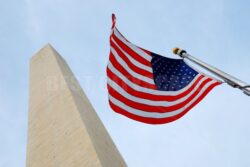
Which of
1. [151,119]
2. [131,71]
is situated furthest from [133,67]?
[151,119]

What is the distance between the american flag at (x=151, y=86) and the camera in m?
7.53

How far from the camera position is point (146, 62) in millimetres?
8156

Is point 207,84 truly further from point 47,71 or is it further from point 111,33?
point 47,71

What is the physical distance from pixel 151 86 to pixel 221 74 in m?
1.86

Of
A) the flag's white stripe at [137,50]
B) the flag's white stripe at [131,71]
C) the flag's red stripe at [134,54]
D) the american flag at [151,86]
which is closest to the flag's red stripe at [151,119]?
the american flag at [151,86]

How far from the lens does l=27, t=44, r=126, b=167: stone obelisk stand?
8.80 meters

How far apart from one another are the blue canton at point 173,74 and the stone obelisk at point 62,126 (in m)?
2.10

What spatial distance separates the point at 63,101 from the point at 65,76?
→ 132 cm

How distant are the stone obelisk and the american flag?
1.51 metres

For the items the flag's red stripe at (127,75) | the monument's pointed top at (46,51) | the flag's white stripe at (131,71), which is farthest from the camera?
the monument's pointed top at (46,51)

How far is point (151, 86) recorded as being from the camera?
312 inches

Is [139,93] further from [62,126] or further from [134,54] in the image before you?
[62,126]

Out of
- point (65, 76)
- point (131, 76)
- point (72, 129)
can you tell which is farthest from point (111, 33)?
point (65, 76)

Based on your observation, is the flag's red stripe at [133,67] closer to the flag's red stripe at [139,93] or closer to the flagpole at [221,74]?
the flag's red stripe at [139,93]
